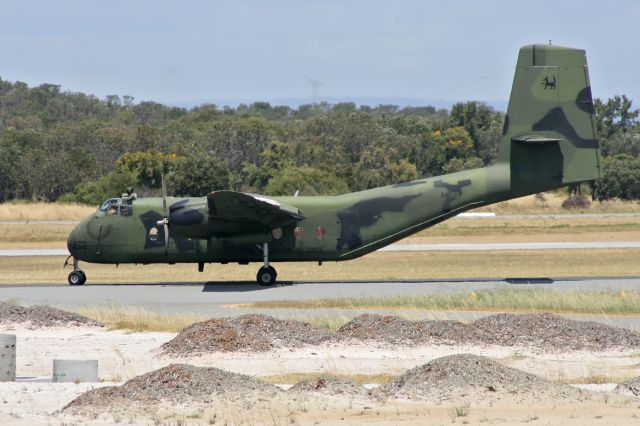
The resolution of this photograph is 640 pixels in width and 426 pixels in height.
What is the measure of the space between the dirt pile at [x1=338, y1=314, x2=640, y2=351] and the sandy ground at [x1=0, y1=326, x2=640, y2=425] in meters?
0.38

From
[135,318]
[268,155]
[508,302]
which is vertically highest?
[268,155]

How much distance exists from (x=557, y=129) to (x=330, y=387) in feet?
66.1

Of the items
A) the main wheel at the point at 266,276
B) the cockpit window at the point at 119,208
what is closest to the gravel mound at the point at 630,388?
the main wheel at the point at 266,276

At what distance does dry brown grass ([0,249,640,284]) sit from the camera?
4028 centimetres

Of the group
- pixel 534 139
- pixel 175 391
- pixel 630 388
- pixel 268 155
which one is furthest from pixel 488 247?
pixel 268 155

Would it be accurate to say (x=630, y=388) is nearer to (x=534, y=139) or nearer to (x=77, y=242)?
(x=534, y=139)

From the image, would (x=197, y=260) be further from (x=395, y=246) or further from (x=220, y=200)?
(x=395, y=246)

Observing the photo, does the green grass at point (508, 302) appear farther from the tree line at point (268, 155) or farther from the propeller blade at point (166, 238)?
the tree line at point (268, 155)

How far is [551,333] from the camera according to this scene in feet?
74.5

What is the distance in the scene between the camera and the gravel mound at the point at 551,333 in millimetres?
22234

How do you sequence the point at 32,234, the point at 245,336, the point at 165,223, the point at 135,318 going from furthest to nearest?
1. the point at 32,234
2. the point at 165,223
3. the point at 135,318
4. the point at 245,336

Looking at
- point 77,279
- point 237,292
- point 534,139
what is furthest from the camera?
point 77,279

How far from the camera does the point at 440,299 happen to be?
30.3 meters

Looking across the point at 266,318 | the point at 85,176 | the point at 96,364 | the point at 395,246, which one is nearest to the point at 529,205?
the point at 395,246
